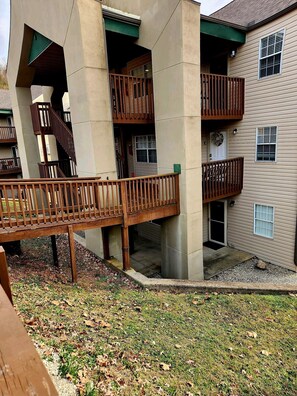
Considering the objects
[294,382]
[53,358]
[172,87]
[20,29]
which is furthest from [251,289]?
[20,29]

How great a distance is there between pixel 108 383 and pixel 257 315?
345 centimetres

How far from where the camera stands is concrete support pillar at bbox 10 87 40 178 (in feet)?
39.1

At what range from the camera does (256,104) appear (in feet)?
31.5

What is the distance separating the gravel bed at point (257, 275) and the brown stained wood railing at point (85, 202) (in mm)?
3332

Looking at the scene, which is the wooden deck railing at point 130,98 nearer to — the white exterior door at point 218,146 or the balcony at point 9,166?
the white exterior door at point 218,146

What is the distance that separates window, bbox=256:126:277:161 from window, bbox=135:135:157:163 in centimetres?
428

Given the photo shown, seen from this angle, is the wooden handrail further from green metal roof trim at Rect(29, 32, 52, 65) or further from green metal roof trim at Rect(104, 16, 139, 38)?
green metal roof trim at Rect(104, 16, 139, 38)

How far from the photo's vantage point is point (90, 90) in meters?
7.06

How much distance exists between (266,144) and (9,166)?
17.3 m

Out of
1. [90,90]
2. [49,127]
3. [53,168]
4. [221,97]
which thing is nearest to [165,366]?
[90,90]

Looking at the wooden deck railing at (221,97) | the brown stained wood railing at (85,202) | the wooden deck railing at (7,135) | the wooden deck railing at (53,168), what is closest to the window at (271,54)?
the wooden deck railing at (221,97)

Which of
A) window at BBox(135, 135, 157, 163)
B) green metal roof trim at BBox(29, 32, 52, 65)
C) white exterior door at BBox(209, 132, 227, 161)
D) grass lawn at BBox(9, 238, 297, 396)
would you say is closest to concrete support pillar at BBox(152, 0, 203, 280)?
grass lawn at BBox(9, 238, 297, 396)

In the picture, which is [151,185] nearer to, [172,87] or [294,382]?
[172,87]

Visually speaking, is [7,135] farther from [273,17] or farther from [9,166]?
[273,17]
